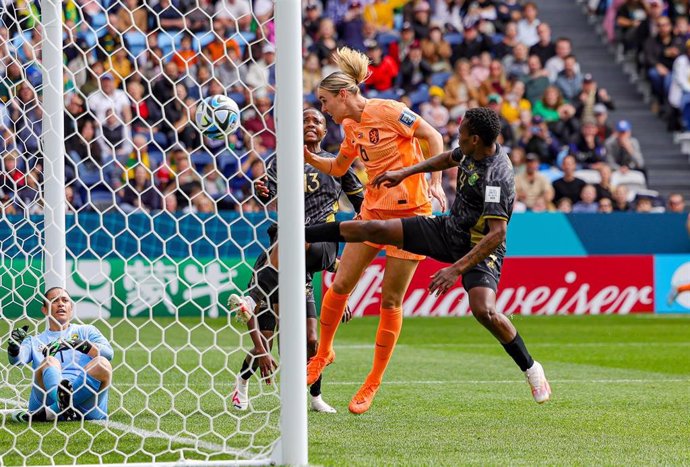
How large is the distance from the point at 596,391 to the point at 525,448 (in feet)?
9.50

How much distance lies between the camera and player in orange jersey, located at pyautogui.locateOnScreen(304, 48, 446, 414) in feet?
24.7

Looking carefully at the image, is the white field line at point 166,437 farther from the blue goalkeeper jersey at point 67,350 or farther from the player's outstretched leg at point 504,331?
the player's outstretched leg at point 504,331

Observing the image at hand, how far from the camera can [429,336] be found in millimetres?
13945

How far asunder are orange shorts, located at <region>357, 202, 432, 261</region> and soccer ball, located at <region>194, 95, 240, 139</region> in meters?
1.49

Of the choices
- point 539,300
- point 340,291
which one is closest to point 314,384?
point 340,291

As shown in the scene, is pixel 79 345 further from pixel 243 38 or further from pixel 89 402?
pixel 243 38

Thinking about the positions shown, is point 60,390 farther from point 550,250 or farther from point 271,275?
point 550,250

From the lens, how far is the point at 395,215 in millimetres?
7621

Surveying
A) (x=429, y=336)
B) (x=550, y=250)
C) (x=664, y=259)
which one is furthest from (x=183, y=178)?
(x=664, y=259)

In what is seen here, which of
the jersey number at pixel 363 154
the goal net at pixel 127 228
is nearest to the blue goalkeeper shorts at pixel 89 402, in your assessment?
the goal net at pixel 127 228

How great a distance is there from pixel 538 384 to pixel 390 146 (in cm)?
180

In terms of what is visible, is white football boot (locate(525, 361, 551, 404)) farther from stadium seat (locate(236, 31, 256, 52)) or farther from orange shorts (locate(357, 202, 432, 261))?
stadium seat (locate(236, 31, 256, 52))

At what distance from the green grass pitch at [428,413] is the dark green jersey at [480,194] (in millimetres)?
1186

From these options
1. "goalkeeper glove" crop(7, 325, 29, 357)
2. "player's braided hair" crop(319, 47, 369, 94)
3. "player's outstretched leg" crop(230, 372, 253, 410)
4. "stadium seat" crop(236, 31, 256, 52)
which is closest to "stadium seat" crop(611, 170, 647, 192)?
"stadium seat" crop(236, 31, 256, 52)
